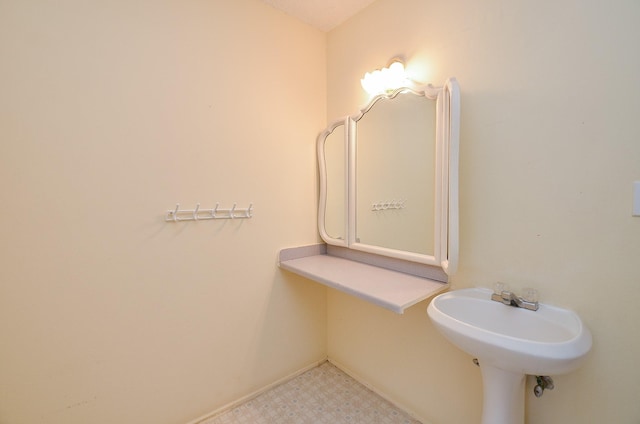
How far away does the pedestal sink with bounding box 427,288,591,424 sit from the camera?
802 millimetres

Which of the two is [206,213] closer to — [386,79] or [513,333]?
[386,79]

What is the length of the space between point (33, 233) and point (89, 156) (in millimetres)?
363

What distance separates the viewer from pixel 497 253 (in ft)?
3.84

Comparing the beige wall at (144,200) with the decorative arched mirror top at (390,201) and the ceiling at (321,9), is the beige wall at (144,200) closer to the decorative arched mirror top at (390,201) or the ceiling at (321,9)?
the ceiling at (321,9)

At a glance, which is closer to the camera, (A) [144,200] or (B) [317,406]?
(A) [144,200]

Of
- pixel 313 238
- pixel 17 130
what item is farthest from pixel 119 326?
pixel 313 238

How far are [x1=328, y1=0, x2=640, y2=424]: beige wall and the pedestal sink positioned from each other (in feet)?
0.33

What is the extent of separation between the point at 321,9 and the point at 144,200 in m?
1.51

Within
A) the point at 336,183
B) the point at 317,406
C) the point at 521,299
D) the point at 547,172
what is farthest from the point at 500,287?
the point at 317,406

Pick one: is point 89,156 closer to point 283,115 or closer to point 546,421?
point 283,115

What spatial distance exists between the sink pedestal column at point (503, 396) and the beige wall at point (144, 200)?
116cm

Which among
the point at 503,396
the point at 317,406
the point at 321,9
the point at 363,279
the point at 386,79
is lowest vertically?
the point at 317,406

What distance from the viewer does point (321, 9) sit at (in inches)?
66.6

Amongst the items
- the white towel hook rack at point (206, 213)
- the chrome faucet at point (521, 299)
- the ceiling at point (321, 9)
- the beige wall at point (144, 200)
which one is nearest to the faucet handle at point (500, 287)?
the chrome faucet at point (521, 299)
